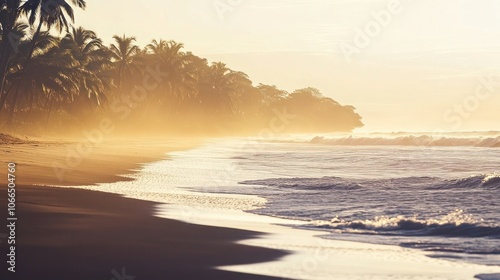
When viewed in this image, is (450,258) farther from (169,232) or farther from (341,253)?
(169,232)

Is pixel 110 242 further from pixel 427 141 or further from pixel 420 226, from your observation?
pixel 427 141

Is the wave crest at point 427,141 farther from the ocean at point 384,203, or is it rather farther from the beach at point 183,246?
the beach at point 183,246

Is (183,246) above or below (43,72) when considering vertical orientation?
below

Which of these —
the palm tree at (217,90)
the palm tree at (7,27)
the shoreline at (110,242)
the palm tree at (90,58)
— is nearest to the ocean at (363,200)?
the shoreline at (110,242)

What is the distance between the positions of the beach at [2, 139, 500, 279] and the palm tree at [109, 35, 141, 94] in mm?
62298

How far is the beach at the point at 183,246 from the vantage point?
23.8ft

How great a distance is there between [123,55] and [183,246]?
68.7 meters

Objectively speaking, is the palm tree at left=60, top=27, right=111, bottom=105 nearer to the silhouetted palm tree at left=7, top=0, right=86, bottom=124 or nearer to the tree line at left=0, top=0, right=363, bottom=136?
the tree line at left=0, top=0, right=363, bottom=136

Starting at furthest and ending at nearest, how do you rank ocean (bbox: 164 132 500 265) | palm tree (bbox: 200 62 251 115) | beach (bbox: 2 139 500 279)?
palm tree (bbox: 200 62 251 115), ocean (bbox: 164 132 500 265), beach (bbox: 2 139 500 279)

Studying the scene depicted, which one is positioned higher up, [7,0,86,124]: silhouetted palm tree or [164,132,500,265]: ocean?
[7,0,86,124]: silhouetted palm tree

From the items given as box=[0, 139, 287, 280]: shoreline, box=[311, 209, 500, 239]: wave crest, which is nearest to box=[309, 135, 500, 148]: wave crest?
box=[311, 209, 500, 239]: wave crest

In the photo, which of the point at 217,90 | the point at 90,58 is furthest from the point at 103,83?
the point at 217,90

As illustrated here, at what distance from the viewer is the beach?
7.25 m

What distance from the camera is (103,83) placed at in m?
61.0
